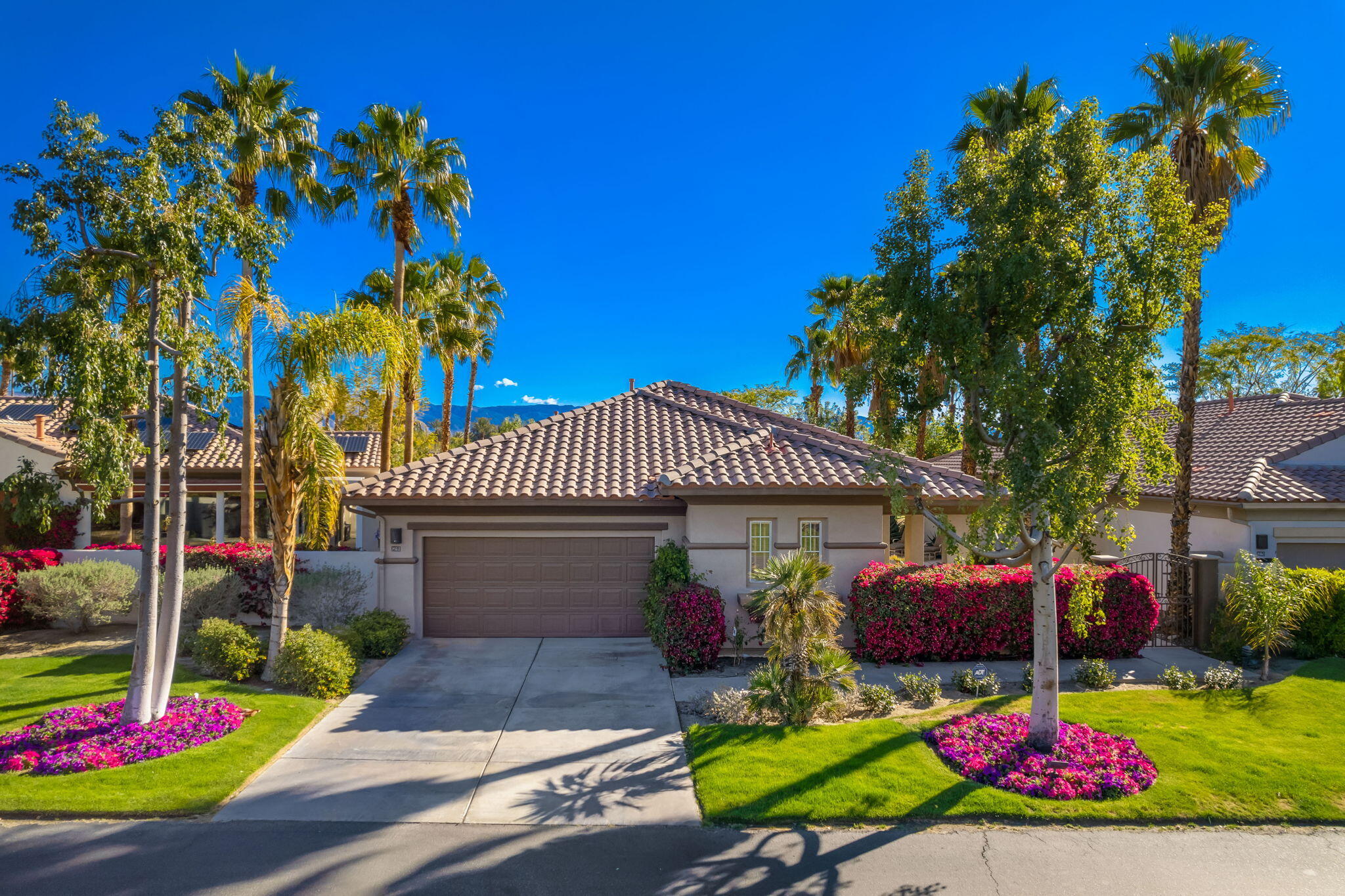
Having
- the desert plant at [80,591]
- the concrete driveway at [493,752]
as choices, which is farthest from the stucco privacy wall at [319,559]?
the concrete driveway at [493,752]

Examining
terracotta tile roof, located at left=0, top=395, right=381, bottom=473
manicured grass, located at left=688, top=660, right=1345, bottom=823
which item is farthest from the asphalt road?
terracotta tile roof, located at left=0, top=395, right=381, bottom=473

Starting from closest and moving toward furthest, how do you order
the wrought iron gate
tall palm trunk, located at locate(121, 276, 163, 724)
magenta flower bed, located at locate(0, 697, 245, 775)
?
magenta flower bed, located at locate(0, 697, 245, 775) < tall palm trunk, located at locate(121, 276, 163, 724) < the wrought iron gate

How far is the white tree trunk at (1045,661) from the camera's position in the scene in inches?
325

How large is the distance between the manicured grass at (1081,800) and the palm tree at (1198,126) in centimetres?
569

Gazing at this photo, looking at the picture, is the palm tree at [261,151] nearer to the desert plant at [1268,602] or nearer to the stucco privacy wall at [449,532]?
the stucco privacy wall at [449,532]

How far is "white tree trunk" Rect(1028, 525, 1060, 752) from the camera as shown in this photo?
27.1ft

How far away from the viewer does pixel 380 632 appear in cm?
1284

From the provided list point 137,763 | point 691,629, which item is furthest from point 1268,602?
point 137,763

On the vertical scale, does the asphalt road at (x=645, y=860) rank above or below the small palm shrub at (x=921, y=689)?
below

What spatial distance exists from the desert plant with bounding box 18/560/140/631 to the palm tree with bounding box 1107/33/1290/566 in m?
20.5

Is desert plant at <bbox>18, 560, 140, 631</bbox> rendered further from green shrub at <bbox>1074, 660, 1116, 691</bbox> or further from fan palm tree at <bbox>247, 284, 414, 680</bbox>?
green shrub at <bbox>1074, 660, 1116, 691</bbox>

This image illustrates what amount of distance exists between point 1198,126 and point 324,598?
1930 cm

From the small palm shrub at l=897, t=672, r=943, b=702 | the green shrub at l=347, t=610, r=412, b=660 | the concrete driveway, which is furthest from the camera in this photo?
the green shrub at l=347, t=610, r=412, b=660

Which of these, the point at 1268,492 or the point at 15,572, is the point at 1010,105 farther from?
the point at 15,572
